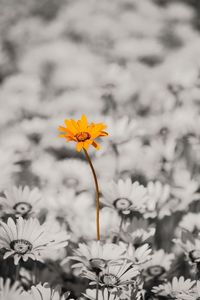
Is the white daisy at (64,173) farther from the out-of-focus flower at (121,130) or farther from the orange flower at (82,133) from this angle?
the orange flower at (82,133)

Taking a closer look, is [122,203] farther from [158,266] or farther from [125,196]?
[158,266]

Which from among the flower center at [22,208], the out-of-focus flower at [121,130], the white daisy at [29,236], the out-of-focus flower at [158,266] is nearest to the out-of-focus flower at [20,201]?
the flower center at [22,208]

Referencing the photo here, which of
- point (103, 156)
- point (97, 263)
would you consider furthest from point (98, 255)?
point (103, 156)

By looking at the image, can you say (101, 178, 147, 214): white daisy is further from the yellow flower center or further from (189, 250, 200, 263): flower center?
(189, 250, 200, 263): flower center

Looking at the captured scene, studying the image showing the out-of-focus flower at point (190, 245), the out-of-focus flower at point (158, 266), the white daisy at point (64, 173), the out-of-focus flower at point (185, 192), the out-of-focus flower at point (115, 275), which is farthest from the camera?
the white daisy at point (64, 173)

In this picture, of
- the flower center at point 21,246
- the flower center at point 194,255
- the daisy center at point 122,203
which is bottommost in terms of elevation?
the flower center at point 21,246

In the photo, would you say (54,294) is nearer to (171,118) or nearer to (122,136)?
(122,136)
